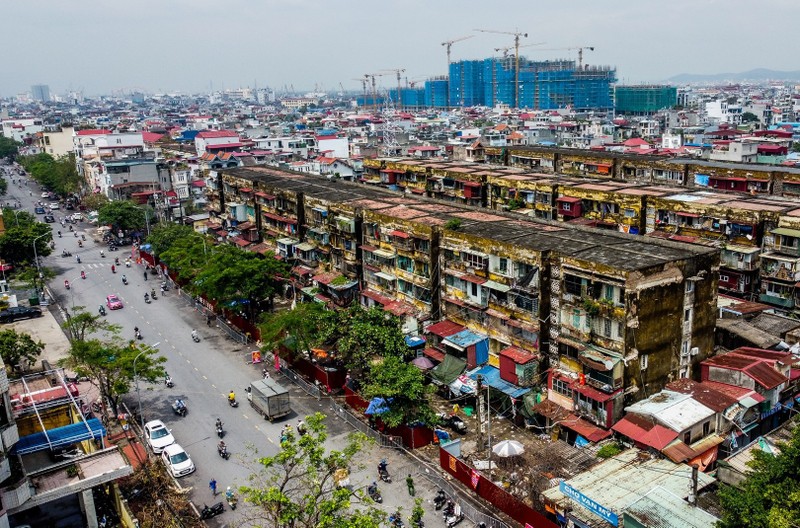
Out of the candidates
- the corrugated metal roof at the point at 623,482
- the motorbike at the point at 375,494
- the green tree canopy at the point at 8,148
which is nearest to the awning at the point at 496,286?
the corrugated metal roof at the point at 623,482

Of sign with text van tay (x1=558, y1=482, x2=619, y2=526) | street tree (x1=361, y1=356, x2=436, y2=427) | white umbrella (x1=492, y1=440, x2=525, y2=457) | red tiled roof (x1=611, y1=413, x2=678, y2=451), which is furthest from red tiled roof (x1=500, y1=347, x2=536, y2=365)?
sign with text van tay (x1=558, y1=482, x2=619, y2=526)

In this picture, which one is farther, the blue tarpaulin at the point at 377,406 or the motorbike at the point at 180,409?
the motorbike at the point at 180,409

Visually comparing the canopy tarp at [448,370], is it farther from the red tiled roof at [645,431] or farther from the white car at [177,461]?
the white car at [177,461]

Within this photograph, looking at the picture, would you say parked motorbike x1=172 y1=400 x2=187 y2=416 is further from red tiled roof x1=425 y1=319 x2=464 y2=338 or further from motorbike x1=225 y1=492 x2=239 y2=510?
red tiled roof x1=425 y1=319 x2=464 y2=338

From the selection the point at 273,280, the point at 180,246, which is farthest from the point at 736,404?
the point at 180,246

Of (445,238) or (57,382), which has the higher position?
(445,238)

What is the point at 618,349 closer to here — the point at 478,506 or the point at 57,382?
the point at 478,506

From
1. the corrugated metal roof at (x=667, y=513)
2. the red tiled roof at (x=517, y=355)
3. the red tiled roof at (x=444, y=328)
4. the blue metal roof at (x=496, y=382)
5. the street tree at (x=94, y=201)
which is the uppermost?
the street tree at (x=94, y=201)
